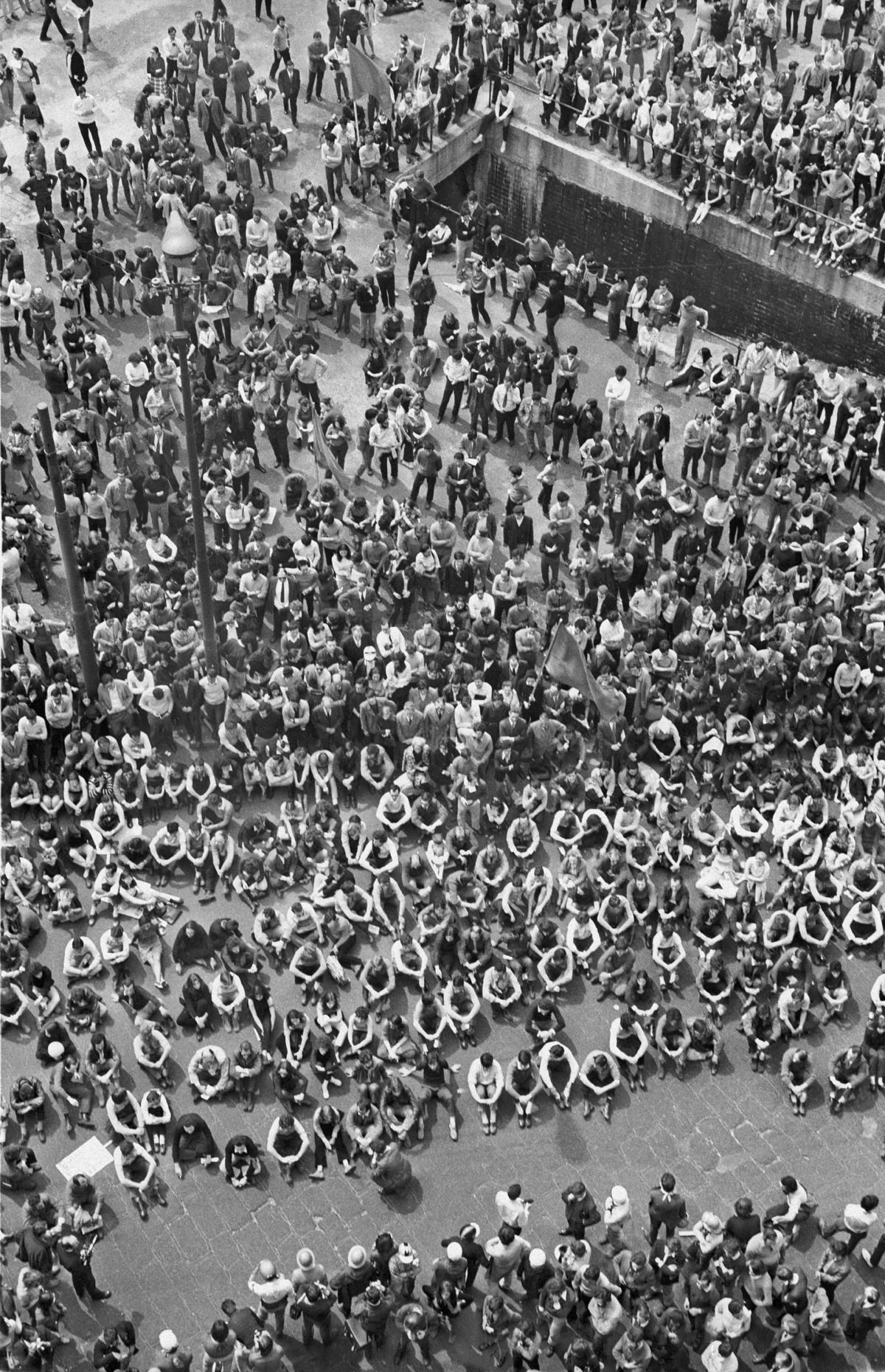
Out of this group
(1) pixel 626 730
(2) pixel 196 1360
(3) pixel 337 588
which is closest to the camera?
(2) pixel 196 1360

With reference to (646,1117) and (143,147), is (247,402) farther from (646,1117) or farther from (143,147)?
(646,1117)

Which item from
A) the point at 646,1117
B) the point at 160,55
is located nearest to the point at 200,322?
the point at 160,55

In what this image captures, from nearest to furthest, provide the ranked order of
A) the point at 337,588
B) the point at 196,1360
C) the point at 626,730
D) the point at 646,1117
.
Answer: the point at 196,1360 < the point at 646,1117 < the point at 626,730 < the point at 337,588

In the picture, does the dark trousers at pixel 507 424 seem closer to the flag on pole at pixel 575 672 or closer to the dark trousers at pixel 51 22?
the flag on pole at pixel 575 672

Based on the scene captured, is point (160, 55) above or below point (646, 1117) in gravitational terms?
above

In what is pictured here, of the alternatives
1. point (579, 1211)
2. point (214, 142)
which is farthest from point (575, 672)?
point (214, 142)

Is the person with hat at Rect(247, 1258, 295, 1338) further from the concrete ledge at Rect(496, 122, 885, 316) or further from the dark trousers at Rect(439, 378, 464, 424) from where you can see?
the concrete ledge at Rect(496, 122, 885, 316)

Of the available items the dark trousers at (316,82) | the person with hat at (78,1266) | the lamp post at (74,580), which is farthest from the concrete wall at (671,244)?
the person with hat at (78,1266)
